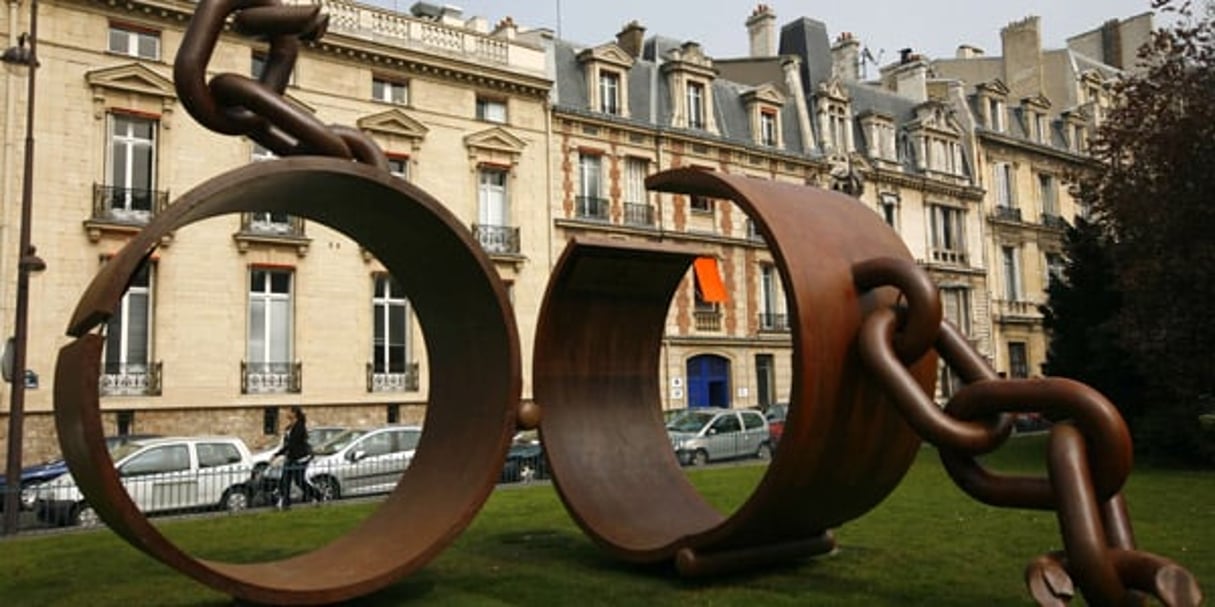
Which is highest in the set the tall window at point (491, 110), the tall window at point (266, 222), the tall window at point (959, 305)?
the tall window at point (491, 110)

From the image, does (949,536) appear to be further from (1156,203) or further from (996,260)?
(996,260)

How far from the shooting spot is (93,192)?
23375 mm

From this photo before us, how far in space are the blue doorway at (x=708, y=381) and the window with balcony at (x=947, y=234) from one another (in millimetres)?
12872

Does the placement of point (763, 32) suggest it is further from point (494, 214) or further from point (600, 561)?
point (600, 561)

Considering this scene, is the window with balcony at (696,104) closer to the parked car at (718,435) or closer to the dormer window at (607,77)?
the dormer window at (607,77)

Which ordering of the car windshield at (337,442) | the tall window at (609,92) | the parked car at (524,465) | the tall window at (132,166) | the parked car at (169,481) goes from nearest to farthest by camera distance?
the parked car at (169,481) < the car windshield at (337,442) < the parked car at (524,465) < the tall window at (132,166) < the tall window at (609,92)

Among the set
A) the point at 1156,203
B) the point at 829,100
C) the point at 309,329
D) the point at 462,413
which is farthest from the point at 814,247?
the point at 829,100

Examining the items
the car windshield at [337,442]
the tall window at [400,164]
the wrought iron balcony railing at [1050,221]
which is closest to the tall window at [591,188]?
the tall window at [400,164]

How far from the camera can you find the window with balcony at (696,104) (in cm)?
3500

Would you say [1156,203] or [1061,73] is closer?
[1156,203]

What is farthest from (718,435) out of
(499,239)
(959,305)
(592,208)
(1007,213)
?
(1007,213)

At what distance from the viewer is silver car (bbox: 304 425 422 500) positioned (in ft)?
58.1

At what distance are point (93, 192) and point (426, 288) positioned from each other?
699 inches

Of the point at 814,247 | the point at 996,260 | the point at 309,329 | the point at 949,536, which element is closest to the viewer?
the point at 814,247
